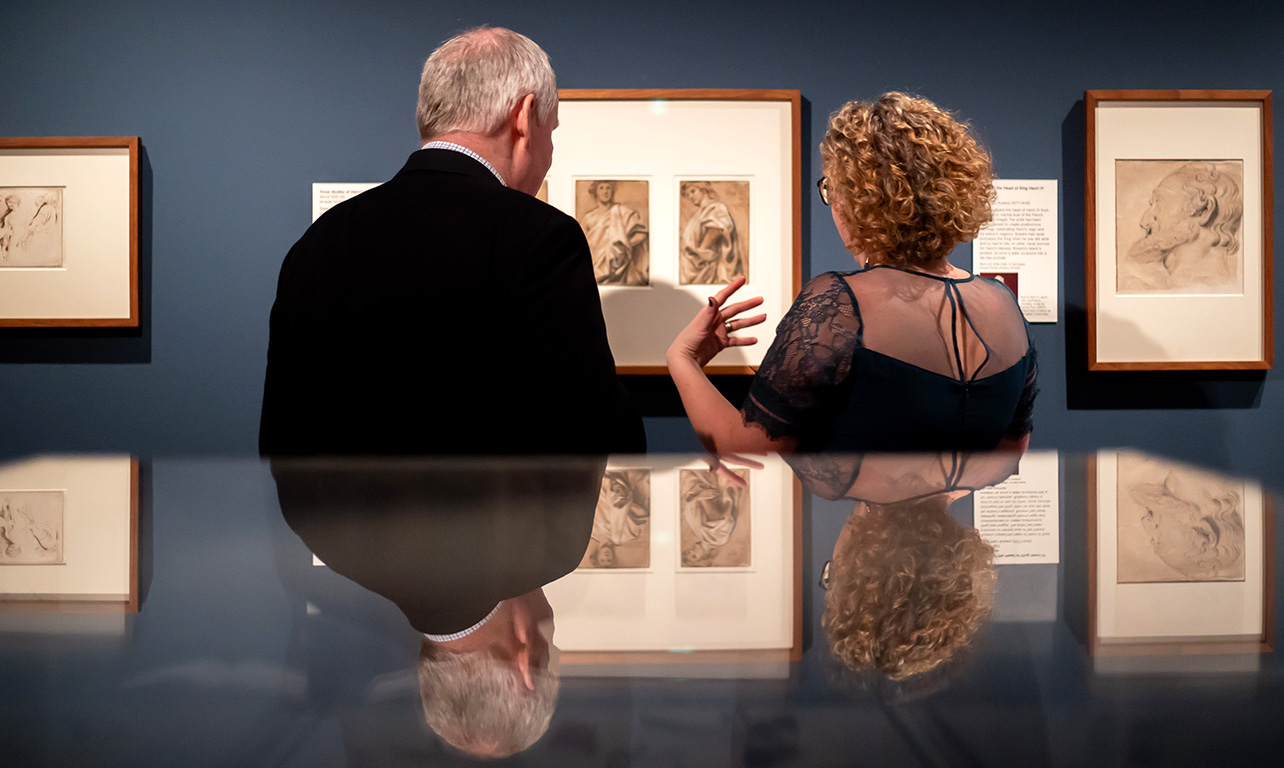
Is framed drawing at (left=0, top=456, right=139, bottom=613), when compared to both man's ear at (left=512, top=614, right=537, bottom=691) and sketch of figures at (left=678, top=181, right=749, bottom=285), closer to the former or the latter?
man's ear at (left=512, top=614, right=537, bottom=691)

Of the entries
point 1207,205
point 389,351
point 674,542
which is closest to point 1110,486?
point 674,542

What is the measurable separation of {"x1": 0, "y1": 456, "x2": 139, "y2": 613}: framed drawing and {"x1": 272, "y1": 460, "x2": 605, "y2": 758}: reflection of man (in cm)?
4

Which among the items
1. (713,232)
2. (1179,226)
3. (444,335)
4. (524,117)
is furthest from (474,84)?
(1179,226)

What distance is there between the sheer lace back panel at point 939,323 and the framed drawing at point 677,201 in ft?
1.95

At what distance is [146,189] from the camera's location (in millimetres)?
1831

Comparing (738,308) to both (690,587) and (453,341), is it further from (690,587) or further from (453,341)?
Answer: (690,587)

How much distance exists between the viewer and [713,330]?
161 centimetres

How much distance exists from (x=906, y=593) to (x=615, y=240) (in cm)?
172

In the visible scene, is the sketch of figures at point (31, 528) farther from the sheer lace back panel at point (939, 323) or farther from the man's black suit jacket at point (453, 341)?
the sheer lace back panel at point (939, 323)

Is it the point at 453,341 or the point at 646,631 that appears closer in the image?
the point at 646,631

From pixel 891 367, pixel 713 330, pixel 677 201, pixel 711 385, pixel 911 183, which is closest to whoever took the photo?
pixel 891 367

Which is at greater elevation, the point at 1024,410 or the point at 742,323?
the point at 742,323

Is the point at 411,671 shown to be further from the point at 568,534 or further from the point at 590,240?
the point at 590,240

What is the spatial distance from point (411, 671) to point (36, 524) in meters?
0.20
